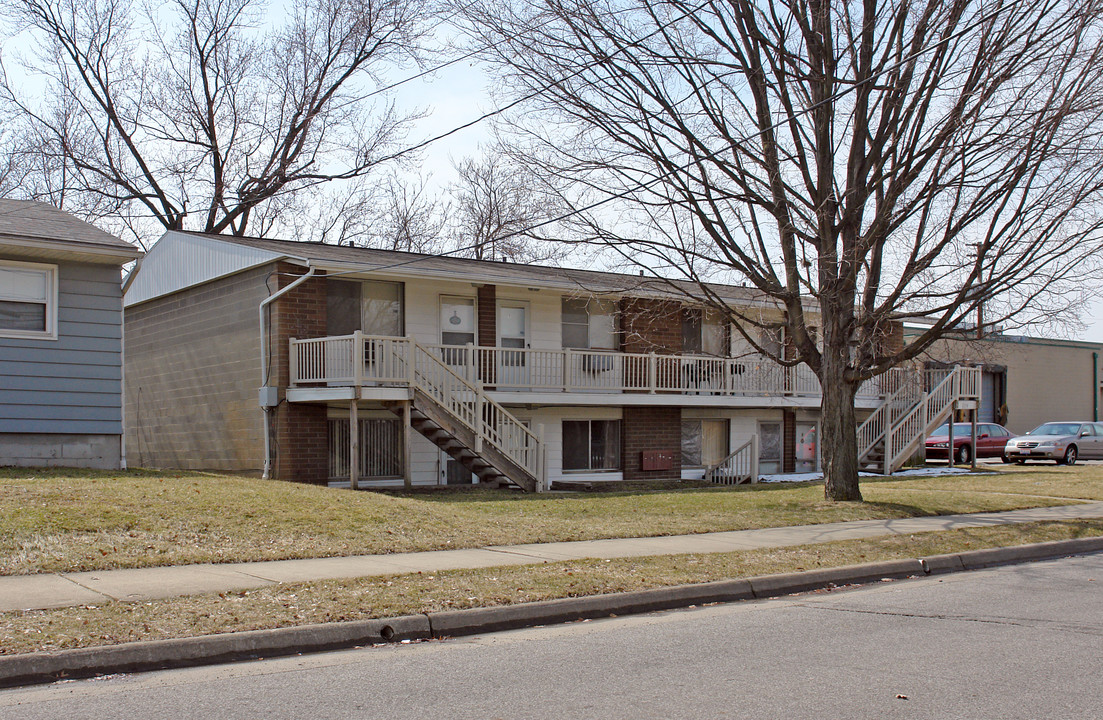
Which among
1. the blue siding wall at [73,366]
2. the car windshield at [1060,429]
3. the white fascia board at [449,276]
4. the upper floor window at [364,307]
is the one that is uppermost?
the white fascia board at [449,276]

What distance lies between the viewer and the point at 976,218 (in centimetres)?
1599

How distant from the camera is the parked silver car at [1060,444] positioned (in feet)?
109

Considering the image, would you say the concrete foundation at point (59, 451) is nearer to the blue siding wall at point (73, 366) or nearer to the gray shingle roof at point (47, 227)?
the blue siding wall at point (73, 366)

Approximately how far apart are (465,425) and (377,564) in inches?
350

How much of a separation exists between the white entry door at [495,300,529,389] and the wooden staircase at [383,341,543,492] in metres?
2.35

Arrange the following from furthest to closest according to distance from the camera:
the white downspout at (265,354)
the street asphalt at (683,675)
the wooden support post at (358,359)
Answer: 1. the white downspout at (265,354)
2. the wooden support post at (358,359)
3. the street asphalt at (683,675)

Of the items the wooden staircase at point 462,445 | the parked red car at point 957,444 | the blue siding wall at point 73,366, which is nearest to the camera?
the blue siding wall at point 73,366

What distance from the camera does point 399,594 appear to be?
8617 millimetres

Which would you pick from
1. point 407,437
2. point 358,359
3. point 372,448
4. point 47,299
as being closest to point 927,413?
point 372,448

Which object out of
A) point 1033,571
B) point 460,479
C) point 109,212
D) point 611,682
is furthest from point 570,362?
Answer: point 109,212

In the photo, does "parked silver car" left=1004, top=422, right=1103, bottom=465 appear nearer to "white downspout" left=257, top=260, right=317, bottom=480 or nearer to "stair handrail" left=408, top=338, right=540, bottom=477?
"stair handrail" left=408, top=338, right=540, bottom=477

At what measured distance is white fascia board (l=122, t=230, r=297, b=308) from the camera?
21250 mm

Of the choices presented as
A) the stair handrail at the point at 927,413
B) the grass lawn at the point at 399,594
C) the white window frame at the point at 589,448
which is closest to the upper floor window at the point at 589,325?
the white window frame at the point at 589,448

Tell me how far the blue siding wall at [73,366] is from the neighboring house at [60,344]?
0.02 metres
